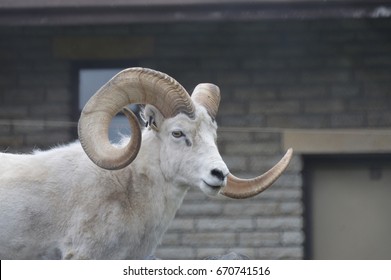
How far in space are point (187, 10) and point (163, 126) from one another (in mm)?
3247

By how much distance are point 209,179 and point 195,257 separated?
420 cm

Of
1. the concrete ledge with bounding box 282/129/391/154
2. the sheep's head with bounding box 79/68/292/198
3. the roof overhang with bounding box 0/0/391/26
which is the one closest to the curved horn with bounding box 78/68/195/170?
the sheep's head with bounding box 79/68/292/198

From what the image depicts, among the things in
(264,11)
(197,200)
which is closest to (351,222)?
(197,200)

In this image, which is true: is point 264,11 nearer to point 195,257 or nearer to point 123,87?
point 195,257

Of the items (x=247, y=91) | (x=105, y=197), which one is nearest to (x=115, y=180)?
(x=105, y=197)

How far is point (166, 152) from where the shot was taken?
8.64 metres

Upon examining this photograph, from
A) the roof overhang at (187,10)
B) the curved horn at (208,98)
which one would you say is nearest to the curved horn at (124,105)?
the curved horn at (208,98)

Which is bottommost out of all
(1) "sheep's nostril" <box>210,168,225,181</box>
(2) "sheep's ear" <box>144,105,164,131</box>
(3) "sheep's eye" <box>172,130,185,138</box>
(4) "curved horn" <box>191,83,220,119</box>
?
(1) "sheep's nostril" <box>210,168,225,181</box>

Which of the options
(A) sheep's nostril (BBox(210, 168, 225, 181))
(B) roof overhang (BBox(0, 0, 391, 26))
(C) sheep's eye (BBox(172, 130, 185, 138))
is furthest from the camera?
(B) roof overhang (BBox(0, 0, 391, 26))

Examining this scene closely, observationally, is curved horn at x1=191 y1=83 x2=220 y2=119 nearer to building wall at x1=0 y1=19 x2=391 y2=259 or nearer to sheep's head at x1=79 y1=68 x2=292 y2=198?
sheep's head at x1=79 y1=68 x2=292 y2=198

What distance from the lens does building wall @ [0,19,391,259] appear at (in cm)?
1245

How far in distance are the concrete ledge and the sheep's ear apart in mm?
3883

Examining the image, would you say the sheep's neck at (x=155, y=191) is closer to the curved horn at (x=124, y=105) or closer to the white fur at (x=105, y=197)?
the white fur at (x=105, y=197)

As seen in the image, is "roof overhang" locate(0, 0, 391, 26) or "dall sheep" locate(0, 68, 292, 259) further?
"roof overhang" locate(0, 0, 391, 26)
